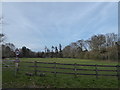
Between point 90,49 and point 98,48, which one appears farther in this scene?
point 90,49

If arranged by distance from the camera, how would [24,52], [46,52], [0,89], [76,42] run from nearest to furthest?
1. [0,89]
2. [24,52]
3. [76,42]
4. [46,52]

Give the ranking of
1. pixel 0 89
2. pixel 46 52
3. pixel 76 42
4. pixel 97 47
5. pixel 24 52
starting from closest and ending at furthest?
pixel 0 89
pixel 97 47
pixel 24 52
pixel 76 42
pixel 46 52

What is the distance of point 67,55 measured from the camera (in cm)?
7412

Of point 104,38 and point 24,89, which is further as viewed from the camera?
point 104,38

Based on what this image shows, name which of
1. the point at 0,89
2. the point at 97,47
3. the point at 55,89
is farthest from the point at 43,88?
the point at 97,47

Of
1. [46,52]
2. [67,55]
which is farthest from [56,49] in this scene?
[67,55]

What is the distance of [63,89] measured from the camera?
19.6ft

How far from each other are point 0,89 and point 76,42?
7254 cm

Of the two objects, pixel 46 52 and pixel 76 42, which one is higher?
pixel 76 42

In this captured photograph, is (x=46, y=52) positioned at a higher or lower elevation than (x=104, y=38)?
lower

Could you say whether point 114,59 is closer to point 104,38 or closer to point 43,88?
point 104,38

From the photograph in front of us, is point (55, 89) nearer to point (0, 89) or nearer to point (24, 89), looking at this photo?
point (24, 89)

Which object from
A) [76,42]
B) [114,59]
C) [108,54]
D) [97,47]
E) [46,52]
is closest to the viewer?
[114,59]

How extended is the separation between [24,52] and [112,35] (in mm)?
47449
